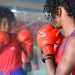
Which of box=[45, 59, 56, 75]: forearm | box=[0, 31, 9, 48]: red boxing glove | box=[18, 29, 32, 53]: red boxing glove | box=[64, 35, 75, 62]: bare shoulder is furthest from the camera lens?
box=[18, 29, 32, 53]: red boxing glove

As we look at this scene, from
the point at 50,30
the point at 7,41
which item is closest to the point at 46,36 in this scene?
the point at 50,30

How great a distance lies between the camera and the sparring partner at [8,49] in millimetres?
2492

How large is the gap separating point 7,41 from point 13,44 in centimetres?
7

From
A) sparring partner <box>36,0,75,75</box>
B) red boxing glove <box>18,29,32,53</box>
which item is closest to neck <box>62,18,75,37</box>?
sparring partner <box>36,0,75,75</box>

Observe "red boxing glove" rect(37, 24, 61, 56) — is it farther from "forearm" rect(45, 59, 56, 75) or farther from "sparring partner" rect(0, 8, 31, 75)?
"sparring partner" rect(0, 8, 31, 75)

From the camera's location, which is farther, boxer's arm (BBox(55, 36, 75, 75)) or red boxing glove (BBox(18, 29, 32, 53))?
red boxing glove (BBox(18, 29, 32, 53))

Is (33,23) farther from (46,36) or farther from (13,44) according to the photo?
(46,36)

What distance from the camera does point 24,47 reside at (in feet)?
8.80

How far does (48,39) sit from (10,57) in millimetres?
1037

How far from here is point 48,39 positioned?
59.7 inches

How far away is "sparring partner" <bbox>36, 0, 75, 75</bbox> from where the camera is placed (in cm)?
119

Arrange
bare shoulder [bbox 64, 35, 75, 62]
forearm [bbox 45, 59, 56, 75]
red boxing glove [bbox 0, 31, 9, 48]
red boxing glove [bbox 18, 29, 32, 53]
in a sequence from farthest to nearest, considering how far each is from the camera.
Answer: red boxing glove [bbox 18, 29, 32, 53] → red boxing glove [bbox 0, 31, 9, 48] → forearm [bbox 45, 59, 56, 75] → bare shoulder [bbox 64, 35, 75, 62]

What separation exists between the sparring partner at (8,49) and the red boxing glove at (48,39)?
36.6 inches

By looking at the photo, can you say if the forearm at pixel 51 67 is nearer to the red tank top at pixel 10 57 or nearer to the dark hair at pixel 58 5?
the dark hair at pixel 58 5
